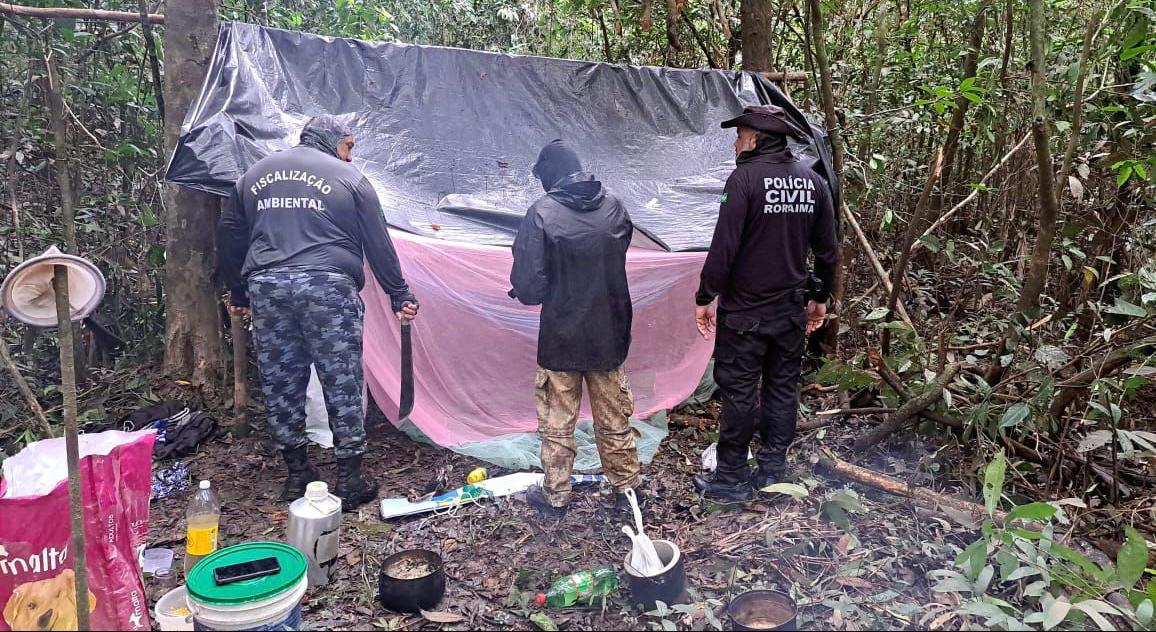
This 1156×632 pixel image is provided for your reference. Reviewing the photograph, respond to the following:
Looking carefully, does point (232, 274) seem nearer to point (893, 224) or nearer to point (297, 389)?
point (297, 389)

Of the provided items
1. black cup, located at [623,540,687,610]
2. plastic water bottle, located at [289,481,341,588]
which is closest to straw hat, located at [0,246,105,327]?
plastic water bottle, located at [289,481,341,588]

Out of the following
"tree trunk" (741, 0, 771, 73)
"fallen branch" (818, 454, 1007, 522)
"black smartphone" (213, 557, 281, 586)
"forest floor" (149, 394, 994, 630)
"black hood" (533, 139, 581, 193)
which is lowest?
"forest floor" (149, 394, 994, 630)

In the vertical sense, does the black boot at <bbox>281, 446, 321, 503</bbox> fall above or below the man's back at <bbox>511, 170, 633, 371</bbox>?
below

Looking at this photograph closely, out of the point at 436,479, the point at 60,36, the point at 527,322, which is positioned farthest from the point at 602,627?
the point at 60,36

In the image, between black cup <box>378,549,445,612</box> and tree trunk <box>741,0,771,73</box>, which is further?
tree trunk <box>741,0,771,73</box>

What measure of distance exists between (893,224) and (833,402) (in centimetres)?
173

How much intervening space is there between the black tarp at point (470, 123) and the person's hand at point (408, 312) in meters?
0.36

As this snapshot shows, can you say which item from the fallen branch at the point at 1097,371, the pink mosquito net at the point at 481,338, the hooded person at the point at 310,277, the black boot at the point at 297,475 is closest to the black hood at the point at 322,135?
the hooded person at the point at 310,277

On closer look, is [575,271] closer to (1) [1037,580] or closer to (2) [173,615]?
(2) [173,615]

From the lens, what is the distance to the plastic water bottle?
241cm

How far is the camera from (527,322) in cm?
333

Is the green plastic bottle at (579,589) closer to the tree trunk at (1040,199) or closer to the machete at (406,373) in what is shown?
the machete at (406,373)

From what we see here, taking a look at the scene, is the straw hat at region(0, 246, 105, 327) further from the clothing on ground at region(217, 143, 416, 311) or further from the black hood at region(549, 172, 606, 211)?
the black hood at region(549, 172, 606, 211)

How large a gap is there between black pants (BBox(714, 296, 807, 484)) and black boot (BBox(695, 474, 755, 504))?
0.08 ft
